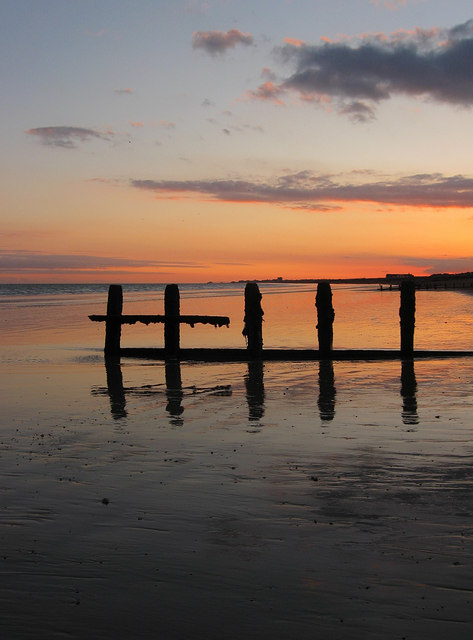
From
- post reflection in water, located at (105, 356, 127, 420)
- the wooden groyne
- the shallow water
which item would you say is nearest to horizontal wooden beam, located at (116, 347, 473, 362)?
the wooden groyne

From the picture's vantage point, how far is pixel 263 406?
11617 mm

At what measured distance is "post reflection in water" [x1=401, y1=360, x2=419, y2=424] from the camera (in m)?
10.3

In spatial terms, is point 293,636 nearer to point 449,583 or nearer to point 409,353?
point 449,583

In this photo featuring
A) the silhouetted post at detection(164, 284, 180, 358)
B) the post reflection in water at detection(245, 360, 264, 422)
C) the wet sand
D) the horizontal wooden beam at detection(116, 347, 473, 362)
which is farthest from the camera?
Result: the silhouetted post at detection(164, 284, 180, 358)

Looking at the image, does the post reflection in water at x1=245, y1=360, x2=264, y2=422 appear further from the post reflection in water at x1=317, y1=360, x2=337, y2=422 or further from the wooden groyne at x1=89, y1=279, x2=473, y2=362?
the post reflection in water at x1=317, y1=360, x2=337, y2=422

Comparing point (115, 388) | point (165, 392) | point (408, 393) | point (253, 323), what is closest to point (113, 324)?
point (253, 323)

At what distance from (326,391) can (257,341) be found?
5.83m

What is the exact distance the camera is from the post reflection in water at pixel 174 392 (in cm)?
1078

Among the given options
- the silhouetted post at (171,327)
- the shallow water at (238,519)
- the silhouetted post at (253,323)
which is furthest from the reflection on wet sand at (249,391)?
the silhouetted post at (171,327)

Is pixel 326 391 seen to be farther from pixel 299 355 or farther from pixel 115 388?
pixel 299 355

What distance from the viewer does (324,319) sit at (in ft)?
63.0

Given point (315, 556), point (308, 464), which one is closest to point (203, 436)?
point (308, 464)

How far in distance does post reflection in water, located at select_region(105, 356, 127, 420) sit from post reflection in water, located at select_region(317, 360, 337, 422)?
10.6 ft

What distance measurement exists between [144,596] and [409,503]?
109 inches
